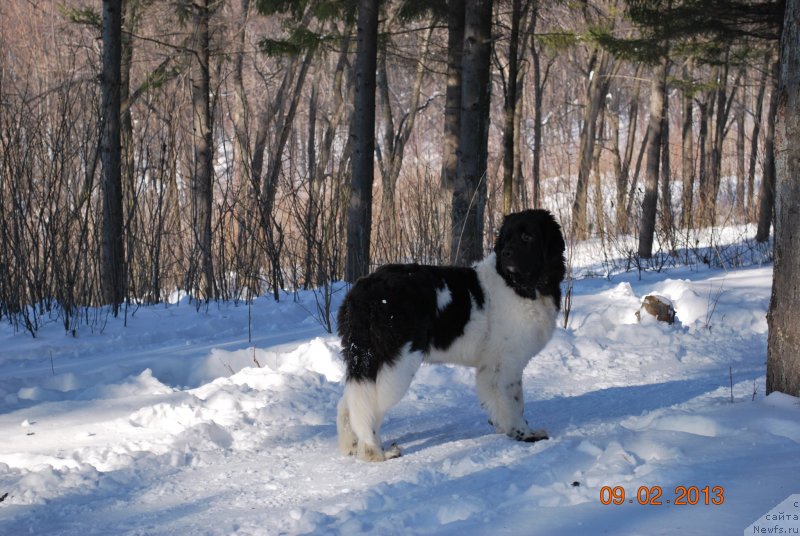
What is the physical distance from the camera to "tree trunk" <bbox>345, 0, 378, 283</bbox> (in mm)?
11922

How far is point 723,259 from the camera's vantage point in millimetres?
14039

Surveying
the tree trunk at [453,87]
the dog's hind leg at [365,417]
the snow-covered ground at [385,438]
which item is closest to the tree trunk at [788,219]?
the snow-covered ground at [385,438]

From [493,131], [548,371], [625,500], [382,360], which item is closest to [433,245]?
[548,371]

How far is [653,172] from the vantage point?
1592 centimetres

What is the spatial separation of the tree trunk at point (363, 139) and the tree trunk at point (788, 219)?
24.7ft

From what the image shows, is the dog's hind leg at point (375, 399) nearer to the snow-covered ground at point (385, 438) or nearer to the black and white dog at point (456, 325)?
the black and white dog at point (456, 325)

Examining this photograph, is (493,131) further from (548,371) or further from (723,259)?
(548,371)

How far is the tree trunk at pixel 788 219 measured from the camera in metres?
4.71

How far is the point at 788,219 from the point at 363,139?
27.2 feet

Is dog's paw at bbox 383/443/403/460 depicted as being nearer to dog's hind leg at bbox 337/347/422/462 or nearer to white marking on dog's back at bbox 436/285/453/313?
dog's hind leg at bbox 337/347/422/462

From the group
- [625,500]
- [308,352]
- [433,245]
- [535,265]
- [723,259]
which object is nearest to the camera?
[625,500]

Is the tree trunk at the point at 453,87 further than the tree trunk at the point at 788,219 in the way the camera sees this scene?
Yes

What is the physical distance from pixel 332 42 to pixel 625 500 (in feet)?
40.1

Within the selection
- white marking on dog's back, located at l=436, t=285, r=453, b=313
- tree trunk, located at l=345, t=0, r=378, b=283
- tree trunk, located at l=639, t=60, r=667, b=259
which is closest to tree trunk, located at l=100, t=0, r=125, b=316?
tree trunk, located at l=345, t=0, r=378, b=283
